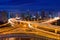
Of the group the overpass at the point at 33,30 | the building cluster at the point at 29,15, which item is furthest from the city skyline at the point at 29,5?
the overpass at the point at 33,30

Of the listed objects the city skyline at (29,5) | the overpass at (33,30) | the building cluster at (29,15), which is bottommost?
the overpass at (33,30)

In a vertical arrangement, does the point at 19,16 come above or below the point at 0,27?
above

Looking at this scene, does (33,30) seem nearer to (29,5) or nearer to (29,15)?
(29,15)

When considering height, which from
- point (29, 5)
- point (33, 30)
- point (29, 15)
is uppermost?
point (29, 5)

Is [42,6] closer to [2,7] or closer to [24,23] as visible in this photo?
[24,23]

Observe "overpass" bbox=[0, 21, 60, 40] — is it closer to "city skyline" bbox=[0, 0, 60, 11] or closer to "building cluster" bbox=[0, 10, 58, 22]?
"building cluster" bbox=[0, 10, 58, 22]

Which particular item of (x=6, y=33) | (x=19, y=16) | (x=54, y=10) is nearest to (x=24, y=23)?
(x=19, y=16)

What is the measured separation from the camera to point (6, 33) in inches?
128

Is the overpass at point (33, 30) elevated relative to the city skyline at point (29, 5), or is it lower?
lower

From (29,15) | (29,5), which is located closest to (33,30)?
(29,15)

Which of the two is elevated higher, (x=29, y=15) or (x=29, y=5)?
(x=29, y=5)

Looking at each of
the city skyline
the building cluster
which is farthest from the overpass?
the city skyline

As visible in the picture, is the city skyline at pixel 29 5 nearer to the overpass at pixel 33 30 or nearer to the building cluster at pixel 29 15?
the building cluster at pixel 29 15

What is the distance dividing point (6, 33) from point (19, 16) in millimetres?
404
